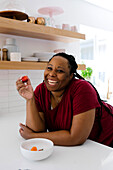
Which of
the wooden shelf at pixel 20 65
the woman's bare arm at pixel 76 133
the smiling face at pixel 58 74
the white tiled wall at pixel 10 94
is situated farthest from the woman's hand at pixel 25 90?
the white tiled wall at pixel 10 94

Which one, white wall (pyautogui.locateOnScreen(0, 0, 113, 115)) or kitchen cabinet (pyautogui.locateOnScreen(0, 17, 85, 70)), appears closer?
Answer: kitchen cabinet (pyautogui.locateOnScreen(0, 17, 85, 70))

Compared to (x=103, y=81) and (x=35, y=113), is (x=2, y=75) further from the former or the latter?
(x=103, y=81)

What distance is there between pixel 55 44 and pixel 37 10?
477 mm

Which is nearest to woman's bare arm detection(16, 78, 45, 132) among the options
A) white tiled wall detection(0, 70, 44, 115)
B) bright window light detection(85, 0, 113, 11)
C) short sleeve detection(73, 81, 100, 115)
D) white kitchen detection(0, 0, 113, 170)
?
white kitchen detection(0, 0, 113, 170)

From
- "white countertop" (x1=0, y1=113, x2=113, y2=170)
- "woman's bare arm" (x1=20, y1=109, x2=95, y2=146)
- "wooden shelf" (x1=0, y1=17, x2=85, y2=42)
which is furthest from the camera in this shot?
"wooden shelf" (x1=0, y1=17, x2=85, y2=42)

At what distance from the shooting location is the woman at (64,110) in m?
1.01

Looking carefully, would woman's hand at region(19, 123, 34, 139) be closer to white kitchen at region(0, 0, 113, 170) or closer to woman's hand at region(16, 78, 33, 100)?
white kitchen at region(0, 0, 113, 170)

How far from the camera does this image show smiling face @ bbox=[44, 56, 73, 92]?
3.62ft

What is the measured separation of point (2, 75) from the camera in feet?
6.26

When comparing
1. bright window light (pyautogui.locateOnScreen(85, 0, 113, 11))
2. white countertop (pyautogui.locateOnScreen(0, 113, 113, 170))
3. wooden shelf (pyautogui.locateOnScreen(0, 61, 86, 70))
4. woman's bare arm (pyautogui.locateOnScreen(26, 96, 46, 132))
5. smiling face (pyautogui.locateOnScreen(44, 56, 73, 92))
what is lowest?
white countertop (pyautogui.locateOnScreen(0, 113, 113, 170))

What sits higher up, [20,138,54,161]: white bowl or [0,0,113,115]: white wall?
[0,0,113,115]: white wall

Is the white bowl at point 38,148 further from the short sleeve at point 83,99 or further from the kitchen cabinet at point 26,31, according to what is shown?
the kitchen cabinet at point 26,31

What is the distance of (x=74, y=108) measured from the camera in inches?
41.4

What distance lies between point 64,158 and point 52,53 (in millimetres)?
1317
